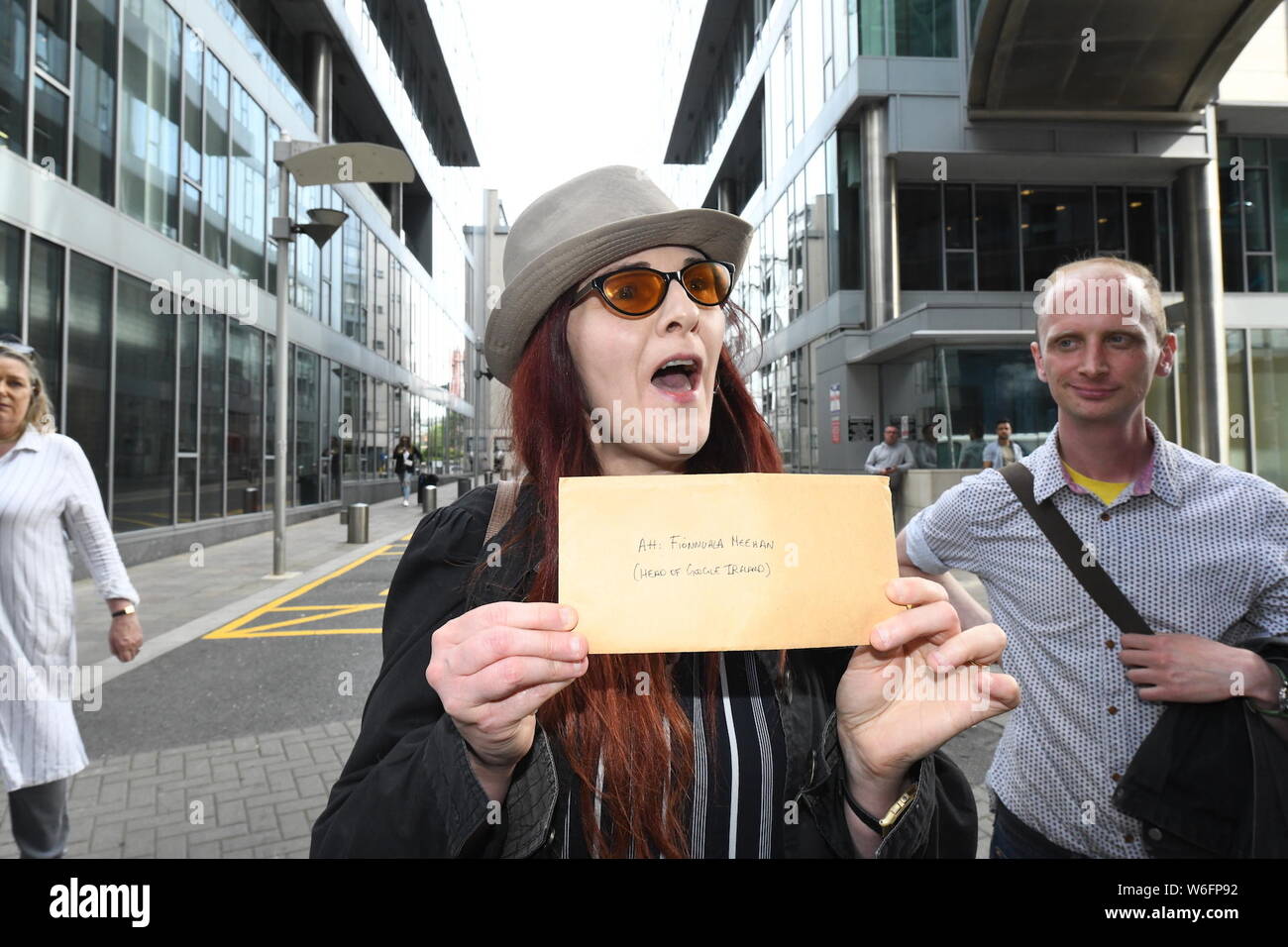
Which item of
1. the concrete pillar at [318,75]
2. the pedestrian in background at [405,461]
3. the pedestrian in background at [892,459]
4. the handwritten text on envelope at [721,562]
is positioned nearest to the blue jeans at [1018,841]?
the handwritten text on envelope at [721,562]

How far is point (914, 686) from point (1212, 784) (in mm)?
908

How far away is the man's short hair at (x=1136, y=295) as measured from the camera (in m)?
1.75

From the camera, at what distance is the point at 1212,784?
1.52 m

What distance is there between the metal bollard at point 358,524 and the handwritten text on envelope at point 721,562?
43.0ft

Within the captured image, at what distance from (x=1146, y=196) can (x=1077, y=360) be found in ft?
67.0

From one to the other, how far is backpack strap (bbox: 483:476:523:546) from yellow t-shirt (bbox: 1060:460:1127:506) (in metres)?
1.48

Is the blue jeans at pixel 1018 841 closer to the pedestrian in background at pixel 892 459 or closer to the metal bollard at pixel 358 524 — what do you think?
the pedestrian in background at pixel 892 459

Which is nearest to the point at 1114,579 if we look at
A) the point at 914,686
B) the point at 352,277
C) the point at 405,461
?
the point at 914,686

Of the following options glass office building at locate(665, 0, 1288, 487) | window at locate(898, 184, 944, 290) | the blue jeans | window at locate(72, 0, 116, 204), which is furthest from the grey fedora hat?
window at locate(898, 184, 944, 290)

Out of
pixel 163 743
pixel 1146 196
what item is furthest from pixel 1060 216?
pixel 163 743

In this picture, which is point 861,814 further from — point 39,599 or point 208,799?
point 208,799

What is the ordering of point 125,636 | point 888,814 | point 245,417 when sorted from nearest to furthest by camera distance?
point 888,814, point 125,636, point 245,417

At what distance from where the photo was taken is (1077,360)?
1.78 meters
